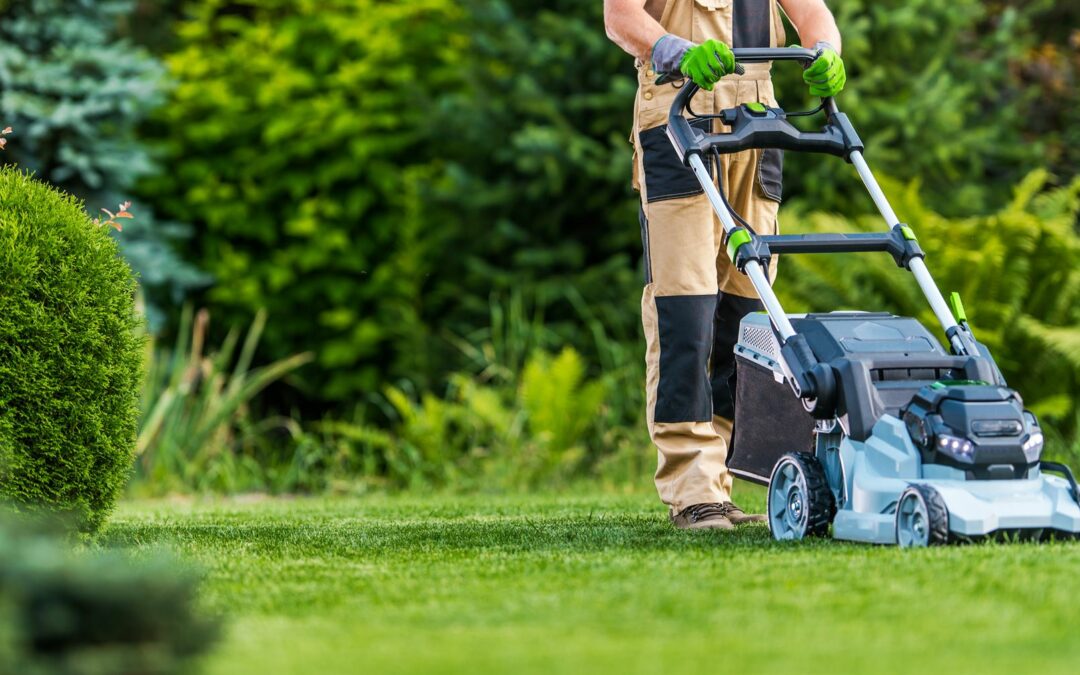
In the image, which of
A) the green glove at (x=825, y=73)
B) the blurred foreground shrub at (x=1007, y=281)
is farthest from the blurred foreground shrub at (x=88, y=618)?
the blurred foreground shrub at (x=1007, y=281)

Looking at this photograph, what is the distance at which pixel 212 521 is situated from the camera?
5.05 meters

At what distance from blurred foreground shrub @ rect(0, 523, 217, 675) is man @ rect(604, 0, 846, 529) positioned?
240 centimetres

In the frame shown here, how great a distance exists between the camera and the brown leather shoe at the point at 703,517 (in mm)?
4344

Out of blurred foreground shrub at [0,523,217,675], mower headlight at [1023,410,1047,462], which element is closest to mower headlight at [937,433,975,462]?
mower headlight at [1023,410,1047,462]

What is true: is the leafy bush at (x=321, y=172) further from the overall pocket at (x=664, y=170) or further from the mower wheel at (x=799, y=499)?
the mower wheel at (x=799, y=499)

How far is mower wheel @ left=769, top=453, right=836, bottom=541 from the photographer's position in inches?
150

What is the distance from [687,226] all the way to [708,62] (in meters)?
0.57

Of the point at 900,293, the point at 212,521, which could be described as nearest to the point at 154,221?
the point at 900,293

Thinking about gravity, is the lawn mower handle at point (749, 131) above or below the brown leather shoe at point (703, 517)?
above

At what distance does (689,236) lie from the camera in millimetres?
4477

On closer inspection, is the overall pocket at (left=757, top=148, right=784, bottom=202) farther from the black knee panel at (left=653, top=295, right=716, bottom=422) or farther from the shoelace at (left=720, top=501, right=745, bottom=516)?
the shoelace at (left=720, top=501, right=745, bottom=516)

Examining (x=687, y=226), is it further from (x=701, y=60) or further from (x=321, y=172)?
(x=321, y=172)

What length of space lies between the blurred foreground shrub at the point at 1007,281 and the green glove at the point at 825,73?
11.9 ft

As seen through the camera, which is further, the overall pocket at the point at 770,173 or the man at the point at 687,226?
the overall pocket at the point at 770,173
